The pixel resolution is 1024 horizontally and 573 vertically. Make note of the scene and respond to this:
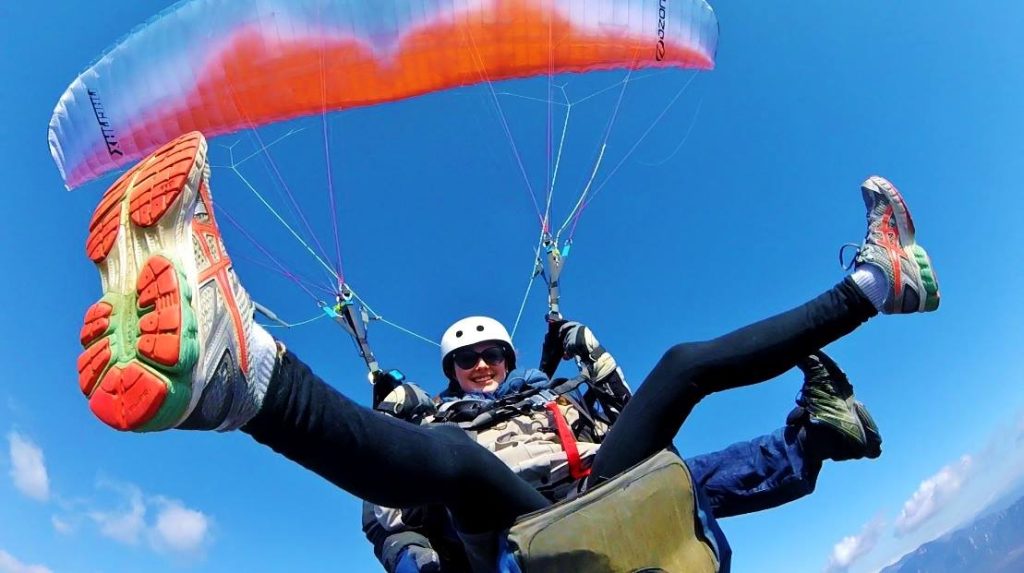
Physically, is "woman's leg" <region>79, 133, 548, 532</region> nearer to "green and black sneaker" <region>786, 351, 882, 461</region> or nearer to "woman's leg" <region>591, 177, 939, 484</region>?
"woman's leg" <region>591, 177, 939, 484</region>

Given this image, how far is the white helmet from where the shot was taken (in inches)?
156

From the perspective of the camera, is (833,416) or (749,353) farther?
(833,416)

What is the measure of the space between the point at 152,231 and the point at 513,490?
127 cm

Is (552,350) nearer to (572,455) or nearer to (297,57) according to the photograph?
(572,455)

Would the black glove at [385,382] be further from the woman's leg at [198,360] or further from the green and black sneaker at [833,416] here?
the green and black sneaker at [833,416]

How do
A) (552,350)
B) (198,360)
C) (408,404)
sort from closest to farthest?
(198,360) → (408,404) → (552,350)

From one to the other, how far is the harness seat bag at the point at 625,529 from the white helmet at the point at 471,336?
5.62 feet

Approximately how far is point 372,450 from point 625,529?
1.02 meters

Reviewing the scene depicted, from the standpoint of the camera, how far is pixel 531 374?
328 centimetres

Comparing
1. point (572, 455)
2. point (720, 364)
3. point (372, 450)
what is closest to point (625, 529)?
point (572, 455)

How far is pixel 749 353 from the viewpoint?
236 centimetres

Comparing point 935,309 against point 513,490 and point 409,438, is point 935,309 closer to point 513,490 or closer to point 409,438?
point 513,490

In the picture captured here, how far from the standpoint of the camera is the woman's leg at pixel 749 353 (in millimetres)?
2373

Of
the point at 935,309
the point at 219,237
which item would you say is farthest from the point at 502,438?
the point at 935,309
